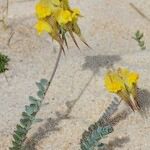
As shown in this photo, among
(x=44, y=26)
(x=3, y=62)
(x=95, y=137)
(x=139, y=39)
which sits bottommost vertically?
(x=139, y=39)

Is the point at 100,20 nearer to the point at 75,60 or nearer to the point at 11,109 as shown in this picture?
the point at 75,60

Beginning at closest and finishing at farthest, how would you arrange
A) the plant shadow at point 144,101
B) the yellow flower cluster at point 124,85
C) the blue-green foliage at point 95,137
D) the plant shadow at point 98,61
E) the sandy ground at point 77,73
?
the blue-green foliage at point 95,137
the yellow flower cluster at point 124,85
the sandy ground at point 77,73
the plant shadow at point 144,101
the plant shadow at point 98,61

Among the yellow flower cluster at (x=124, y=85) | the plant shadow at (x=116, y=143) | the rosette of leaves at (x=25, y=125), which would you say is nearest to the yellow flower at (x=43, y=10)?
the rosette of leaves at (x=25, y=125)

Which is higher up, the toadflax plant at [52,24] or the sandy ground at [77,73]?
the toadflax plant at [52,24]

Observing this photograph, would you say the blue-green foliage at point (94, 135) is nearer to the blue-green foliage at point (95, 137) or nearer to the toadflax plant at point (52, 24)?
the blue-green foliage at point (95, 137)

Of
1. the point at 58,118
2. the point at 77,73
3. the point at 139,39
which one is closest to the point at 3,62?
the point at 77,73

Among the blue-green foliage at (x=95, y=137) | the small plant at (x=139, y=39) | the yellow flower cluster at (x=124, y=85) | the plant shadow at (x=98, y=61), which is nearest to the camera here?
the blue-green foliage at (x=95, y=137)

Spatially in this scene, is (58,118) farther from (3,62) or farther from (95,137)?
(3,62)
